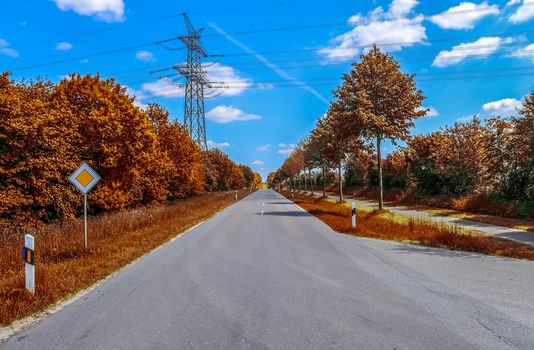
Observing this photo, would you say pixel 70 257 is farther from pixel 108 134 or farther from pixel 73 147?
pixel 108 134

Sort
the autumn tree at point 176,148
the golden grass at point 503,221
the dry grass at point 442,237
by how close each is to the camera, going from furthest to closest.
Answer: the autumn tree at point 176,148 → the golden grass at point 503,221 → the dry grass at point 442,237

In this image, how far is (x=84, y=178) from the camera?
1076 cm

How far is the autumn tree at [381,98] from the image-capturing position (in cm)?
2325

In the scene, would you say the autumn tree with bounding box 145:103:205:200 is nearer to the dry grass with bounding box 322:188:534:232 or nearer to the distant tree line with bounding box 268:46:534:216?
the distant tree line with bounding box 268:46:534:216

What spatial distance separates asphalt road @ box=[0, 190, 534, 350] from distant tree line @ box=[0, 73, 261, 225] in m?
7.51

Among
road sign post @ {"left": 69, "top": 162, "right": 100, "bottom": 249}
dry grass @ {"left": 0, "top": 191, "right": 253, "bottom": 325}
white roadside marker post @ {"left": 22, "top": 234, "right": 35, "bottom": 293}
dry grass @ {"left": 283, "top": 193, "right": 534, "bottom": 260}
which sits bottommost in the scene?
dry grass @ {"left": 283, "top": 193, "right": 534, "bottom": 260}

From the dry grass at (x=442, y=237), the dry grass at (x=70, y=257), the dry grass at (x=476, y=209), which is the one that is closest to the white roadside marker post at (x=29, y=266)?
the dry grass at (x=70, y=257)

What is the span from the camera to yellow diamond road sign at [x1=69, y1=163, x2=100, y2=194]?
10.6m

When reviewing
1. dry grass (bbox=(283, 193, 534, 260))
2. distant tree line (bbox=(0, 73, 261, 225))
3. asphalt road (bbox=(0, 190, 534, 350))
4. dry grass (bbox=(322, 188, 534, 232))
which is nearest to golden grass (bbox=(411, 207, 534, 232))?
dry grass (bbox=(322, 188, 534, 232))

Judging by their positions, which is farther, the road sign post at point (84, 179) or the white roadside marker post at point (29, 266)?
the road sign post at point (84, 179)

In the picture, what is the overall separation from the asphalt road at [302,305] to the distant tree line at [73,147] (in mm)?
7513

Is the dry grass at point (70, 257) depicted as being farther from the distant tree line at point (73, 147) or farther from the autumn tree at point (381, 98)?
the autumn tree at point (381, 98)

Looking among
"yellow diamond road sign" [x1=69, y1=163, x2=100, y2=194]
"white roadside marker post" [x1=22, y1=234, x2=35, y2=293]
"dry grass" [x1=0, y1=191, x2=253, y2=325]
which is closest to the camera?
"dry grass" [x1=0, y1=191, x2=253, y2=325]

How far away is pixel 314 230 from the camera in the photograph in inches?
630
